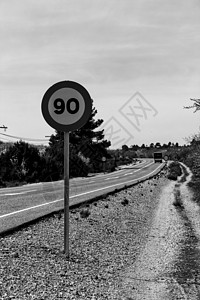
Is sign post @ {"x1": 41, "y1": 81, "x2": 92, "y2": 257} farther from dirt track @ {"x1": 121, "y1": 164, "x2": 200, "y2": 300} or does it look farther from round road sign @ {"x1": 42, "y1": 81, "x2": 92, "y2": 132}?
dirt track @ {"x1": 121, "y1": 164, "x2": 200, "y2": 300}

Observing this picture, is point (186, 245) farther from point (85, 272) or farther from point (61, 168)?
point (61, 168)

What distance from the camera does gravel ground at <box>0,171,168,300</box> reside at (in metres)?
5.11

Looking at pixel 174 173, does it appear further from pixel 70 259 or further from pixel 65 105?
pixel 65 105

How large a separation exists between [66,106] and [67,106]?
0.02 m

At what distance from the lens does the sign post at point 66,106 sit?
6508 millimetres

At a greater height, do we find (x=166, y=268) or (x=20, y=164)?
(x=20, y=164)

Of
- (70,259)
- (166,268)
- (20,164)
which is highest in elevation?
(20,164)

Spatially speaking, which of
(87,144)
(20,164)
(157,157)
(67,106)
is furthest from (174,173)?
(157,157)

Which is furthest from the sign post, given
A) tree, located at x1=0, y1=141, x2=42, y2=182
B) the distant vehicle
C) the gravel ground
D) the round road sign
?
the distant vehicle

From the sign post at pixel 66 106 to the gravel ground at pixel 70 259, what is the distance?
65 cm

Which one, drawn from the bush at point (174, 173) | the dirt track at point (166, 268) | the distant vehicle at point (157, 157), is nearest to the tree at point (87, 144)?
the bush at point (174, 173)

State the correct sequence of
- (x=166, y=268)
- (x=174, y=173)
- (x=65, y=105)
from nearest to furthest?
(x=65, y=105), (x=166, y=268), (x=174, y=173)

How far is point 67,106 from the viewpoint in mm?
6516

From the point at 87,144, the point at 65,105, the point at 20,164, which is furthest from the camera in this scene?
the point at 87,144
